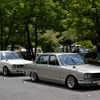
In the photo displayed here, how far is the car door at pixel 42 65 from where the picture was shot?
13.5m

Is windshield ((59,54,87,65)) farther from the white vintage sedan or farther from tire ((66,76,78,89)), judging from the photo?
the white vintage sedan

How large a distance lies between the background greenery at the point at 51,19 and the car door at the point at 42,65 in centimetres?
766

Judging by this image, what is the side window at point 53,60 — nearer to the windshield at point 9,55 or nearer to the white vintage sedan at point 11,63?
the white vintage sedan at point 11,63

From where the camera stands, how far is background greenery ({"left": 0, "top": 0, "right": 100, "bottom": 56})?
21.6 meters

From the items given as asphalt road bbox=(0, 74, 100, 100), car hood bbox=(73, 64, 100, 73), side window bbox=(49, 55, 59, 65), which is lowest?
asphalt road bbox=(0, 74, 100, 100)

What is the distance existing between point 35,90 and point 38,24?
1874cm

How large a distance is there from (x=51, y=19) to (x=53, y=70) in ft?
55.9

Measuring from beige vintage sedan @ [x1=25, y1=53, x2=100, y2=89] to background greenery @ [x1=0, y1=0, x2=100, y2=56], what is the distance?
7.85 meters

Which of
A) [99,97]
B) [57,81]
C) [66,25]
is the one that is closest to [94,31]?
[66,25]

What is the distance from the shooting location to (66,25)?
2334cm

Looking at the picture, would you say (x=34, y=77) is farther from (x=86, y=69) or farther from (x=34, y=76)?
(x=86, y=69)

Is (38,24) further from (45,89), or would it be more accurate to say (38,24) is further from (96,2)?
(45,89)

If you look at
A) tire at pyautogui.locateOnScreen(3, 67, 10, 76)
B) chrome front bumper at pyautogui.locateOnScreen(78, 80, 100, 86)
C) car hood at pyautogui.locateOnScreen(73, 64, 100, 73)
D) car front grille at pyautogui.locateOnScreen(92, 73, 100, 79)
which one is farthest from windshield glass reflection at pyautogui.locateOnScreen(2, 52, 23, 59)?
car front grille at pyautogui.locateOnScreen(92, 73, 100, 79)

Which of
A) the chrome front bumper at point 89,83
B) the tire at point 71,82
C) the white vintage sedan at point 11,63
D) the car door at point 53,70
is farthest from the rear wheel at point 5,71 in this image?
the chrome front bumper at point 89,83
